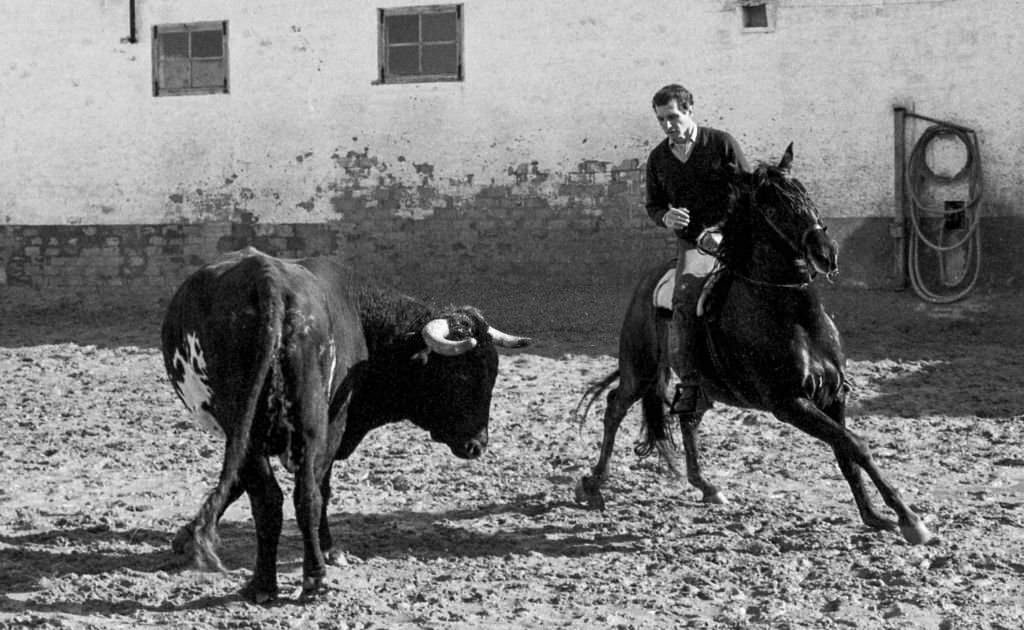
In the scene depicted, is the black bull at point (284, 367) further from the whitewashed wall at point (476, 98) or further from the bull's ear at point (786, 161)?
the whitewashed wall at point (476, 98)

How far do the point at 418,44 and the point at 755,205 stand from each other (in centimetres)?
995

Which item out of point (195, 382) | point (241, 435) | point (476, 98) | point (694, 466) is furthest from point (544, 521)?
point (476, 98)

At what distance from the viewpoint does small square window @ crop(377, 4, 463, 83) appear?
16.0 meters

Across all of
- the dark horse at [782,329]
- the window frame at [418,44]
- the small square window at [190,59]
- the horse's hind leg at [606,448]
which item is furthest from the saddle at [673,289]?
the small square window at [190,59]

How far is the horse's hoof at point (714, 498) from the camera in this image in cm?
773

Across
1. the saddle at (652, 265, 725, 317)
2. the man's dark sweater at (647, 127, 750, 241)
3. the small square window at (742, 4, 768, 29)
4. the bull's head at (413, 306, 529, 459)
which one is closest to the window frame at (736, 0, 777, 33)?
the small square window at (742, 4, 768, 29)

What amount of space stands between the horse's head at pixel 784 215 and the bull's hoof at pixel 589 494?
170cm

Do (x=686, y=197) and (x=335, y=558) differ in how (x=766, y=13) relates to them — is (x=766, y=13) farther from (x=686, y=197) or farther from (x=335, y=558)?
(x=335, y=558)

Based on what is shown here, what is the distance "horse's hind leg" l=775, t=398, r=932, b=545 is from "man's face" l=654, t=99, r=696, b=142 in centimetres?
155

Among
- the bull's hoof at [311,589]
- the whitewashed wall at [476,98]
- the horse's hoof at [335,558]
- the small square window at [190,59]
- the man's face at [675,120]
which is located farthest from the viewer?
the small square window at [190,59]

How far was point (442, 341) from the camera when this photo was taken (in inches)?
259

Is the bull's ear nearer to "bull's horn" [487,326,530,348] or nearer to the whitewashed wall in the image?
"bull's horn" [487,326,530,348]

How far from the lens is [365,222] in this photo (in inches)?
640

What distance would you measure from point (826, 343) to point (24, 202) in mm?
12970
